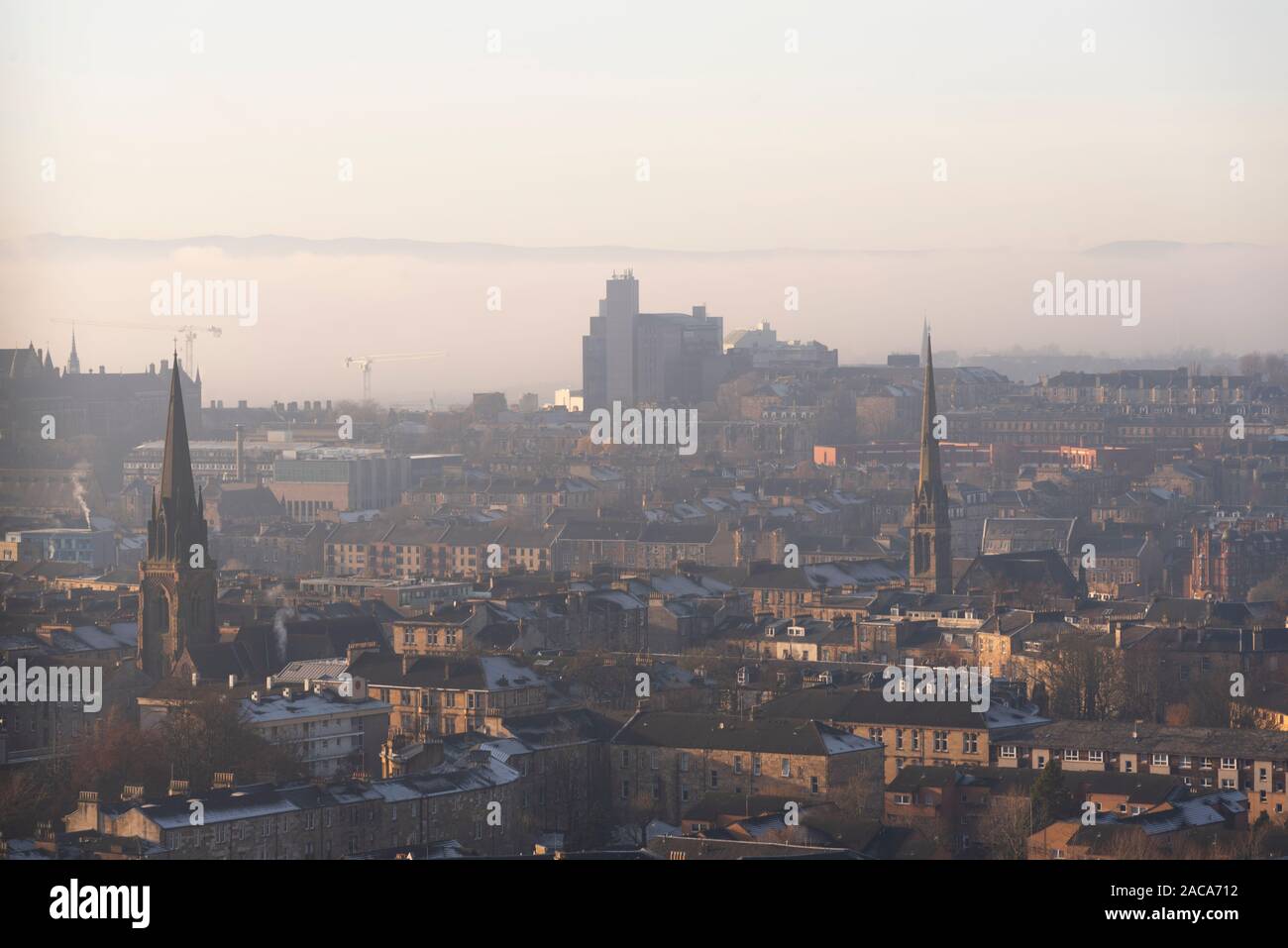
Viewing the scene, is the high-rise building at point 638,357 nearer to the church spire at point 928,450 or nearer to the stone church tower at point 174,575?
the church spire at point 928,450

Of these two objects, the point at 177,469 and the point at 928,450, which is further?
the point at 928,450

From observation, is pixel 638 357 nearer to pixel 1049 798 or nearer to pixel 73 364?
pixel 73 364

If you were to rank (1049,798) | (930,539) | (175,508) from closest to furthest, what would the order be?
(1049,798), (175,508), (930,539)

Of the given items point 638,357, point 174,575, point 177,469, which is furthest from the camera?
point 638,357

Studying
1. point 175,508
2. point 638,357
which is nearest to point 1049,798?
point 175,508

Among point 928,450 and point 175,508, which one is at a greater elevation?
point 928,450

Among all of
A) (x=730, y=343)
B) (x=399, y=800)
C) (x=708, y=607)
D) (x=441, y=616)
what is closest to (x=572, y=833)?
(x=399, y=800)

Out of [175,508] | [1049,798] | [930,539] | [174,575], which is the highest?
[175,508]
